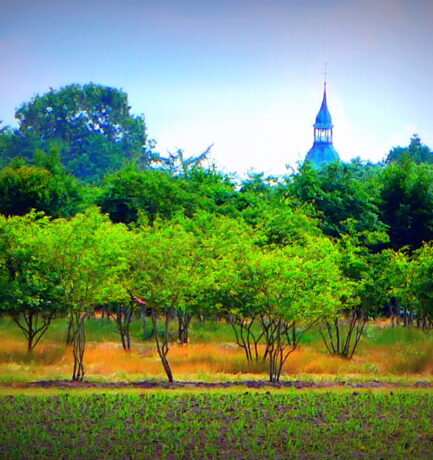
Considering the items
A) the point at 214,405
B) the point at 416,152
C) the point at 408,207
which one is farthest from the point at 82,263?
the point at 416,152

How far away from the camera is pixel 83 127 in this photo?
8256 cm

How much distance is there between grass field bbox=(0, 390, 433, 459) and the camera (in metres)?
15.9

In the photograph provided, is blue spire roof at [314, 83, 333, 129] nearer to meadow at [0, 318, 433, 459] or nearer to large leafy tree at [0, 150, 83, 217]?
large leafy tree at [0, 150, 83, 217]

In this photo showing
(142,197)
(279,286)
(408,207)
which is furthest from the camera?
(408,207)

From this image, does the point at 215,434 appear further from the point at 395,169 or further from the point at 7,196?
the point at 395,169

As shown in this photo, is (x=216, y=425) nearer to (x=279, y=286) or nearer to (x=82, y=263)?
(x=279, y=286)

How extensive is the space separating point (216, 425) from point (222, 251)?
14.1m

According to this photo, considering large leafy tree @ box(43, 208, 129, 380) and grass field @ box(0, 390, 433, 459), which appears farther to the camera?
large leafy tree @ box(43, 208, 129, 380)

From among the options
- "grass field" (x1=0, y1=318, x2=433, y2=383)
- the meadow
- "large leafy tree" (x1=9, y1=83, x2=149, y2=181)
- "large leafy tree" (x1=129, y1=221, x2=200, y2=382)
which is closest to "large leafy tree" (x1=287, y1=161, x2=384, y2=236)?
"grass field" (x1=0, y1=318, x2=433, y2=383)

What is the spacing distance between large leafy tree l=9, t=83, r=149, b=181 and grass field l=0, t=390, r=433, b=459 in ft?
184

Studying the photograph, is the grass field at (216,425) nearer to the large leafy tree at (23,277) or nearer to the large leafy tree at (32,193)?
the large leafy tree at (23,277)

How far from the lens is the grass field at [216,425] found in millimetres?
15867

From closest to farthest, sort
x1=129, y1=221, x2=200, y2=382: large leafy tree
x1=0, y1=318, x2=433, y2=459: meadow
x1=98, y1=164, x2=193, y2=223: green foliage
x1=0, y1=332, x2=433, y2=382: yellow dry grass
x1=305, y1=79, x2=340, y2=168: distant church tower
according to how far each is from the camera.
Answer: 1. x1=0, y1=318, x2=433, y2=459: meadow
2. x1=129, y1=221, x2=200, y2=382: large leafy tree
3. x1=0, y1=332, x2=433, y2=382: yellow dry grass
4. x1=98, y1=164, x2=193, y2=223: green foliage
5. x1=305, y1=79, x2=340, y2=168: distant church tower

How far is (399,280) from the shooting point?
3412 centimetres
